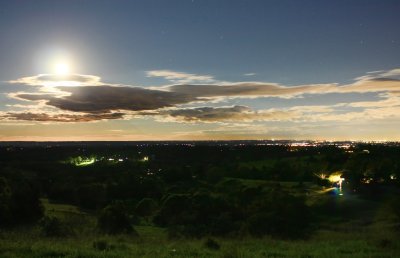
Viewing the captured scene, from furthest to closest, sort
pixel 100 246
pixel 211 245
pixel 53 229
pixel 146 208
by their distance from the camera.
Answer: pixel 146 208 → pixel 53 229 → pixel 211 245 → pixel 100 246

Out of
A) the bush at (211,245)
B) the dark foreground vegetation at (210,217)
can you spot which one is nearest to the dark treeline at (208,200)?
the dark foreground vegetation at (210,217)

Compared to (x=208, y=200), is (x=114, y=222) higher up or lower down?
higher up

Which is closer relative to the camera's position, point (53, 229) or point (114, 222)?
point (53, 229)

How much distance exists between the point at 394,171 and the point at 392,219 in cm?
4694

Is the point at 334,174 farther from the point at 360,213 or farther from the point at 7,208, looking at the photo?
the point at 7,208

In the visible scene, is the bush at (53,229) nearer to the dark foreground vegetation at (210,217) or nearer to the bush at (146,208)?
the dark foreground vegetation at (210,217)

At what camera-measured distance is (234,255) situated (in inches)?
522

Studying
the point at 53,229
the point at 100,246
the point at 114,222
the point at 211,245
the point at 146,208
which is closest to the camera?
the point at 100,246

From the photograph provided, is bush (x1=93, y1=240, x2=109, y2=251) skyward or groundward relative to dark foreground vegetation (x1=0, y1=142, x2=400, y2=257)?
skyward

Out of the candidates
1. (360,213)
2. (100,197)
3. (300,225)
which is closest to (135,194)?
(100,197)

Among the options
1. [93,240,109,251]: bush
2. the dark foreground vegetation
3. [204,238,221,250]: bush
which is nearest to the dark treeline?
the dark foreground vegetation

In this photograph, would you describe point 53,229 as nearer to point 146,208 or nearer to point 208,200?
point 208,200

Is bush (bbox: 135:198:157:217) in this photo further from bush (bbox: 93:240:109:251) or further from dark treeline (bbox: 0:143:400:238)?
bush (bbox: 93:240:109:251)

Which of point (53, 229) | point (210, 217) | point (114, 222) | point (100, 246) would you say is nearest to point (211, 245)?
point (100, 246)
